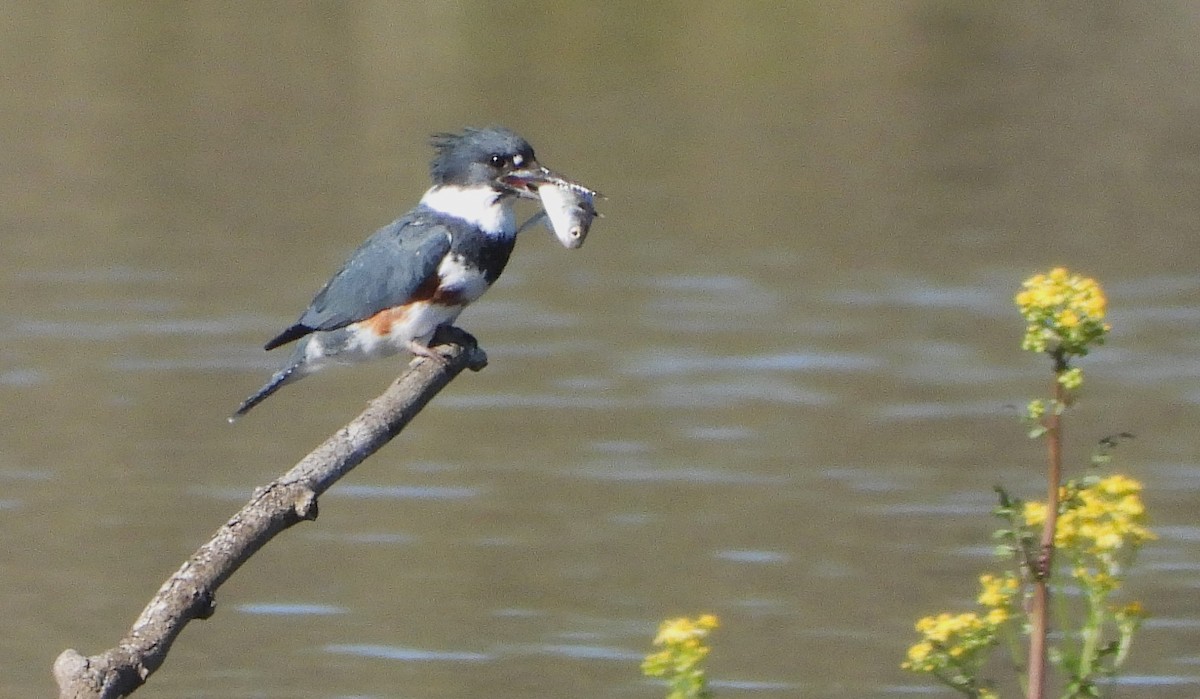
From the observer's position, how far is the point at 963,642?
292 centimetres

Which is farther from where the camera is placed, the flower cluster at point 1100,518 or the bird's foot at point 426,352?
the bird's foot at point 426,352

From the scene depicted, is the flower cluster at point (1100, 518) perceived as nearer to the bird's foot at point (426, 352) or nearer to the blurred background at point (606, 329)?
the bird's foot at point (426, 352)

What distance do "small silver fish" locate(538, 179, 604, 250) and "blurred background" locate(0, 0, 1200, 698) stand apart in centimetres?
154

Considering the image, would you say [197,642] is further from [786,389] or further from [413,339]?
[786,389]

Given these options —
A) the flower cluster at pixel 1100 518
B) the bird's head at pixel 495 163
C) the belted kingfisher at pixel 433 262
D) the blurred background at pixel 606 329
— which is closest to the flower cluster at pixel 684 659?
the flower cluster at pixel 1100 518

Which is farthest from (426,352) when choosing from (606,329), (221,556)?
(606,329)

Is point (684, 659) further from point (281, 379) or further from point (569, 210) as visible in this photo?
point (281, 379)

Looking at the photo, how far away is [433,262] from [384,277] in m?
0.12

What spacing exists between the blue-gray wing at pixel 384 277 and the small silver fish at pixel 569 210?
0.23m

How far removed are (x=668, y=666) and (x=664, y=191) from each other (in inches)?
330

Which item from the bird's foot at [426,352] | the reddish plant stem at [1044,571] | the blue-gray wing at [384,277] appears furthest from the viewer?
the blue-gray wing at [384,277]

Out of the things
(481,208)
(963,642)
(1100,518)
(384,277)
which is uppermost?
(481,208)

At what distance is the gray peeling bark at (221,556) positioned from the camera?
8.56 feet

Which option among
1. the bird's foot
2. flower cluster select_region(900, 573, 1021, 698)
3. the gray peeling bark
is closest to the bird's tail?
the bird's foot
